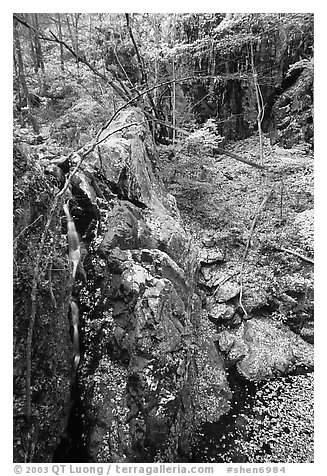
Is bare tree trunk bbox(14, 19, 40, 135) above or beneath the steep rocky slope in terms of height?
above

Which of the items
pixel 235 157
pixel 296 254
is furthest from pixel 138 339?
pixel 235 157

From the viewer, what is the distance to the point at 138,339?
3080 mm

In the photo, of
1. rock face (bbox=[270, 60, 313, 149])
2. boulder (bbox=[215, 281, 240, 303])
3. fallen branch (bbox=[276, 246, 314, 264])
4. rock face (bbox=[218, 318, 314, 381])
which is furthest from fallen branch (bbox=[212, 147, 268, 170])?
rock face (bbox=[218, 318, 314, 381])

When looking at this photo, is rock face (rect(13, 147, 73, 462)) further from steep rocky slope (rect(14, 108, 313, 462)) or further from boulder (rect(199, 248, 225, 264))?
boulder (rect(199, 248, 225, 264))

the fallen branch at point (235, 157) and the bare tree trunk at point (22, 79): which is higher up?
the bare tree trunk at point (22, 79)

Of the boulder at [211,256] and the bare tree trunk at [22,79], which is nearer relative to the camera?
the bare tree trunk at [22,79]

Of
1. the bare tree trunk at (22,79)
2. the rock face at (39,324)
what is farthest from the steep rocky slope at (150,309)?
the bare tree trunk at (22,79)

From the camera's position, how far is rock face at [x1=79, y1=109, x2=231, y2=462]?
2918 millimetres

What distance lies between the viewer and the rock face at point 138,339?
292 cm

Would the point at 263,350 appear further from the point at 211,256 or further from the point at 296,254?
the point at 211,256

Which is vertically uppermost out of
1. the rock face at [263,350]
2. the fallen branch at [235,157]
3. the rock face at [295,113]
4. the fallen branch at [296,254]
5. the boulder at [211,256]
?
the rock face at [295,113]

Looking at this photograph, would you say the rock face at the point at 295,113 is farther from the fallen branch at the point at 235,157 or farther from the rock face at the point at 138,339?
the rock face at the point at 138,339
